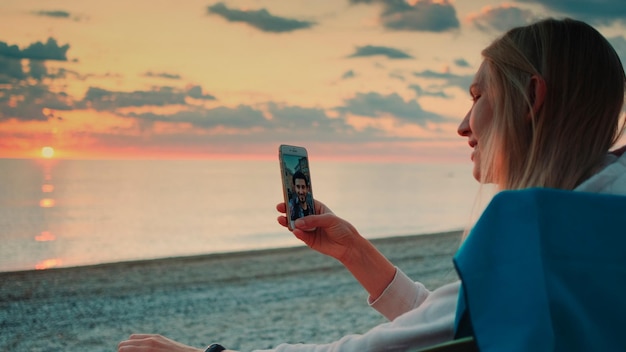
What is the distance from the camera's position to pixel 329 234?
204 centimetres

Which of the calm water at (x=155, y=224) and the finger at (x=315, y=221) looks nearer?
the finger at (x=315, y=221)

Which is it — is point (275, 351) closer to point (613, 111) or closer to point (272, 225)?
point (613, 111)

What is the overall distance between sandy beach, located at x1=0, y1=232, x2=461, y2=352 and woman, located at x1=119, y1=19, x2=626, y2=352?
4488mm

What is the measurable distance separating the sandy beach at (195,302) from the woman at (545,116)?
14.7 ft

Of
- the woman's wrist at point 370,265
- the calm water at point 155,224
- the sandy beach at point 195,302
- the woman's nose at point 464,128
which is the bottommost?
the calm water at point 155,224

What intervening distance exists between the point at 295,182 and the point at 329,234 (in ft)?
0.57

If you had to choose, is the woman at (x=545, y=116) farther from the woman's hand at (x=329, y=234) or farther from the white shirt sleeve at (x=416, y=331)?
the woman's hand at (x=329, y=234)

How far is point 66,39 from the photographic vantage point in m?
28.3

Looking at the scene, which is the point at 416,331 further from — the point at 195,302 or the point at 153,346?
the point at 195,302

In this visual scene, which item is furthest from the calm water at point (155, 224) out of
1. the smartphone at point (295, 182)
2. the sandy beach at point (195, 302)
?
the smartphone at point (295, 182)

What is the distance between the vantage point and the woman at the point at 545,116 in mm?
1374

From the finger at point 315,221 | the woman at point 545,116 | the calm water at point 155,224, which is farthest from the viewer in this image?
the calm water at point 155,224

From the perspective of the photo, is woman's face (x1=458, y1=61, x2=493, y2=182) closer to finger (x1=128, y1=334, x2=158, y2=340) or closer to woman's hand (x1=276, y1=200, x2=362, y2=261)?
woman's hand (x1=276, y1=200, x2=362, y2=261)

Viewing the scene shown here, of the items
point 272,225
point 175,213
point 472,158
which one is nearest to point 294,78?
point 175,213
